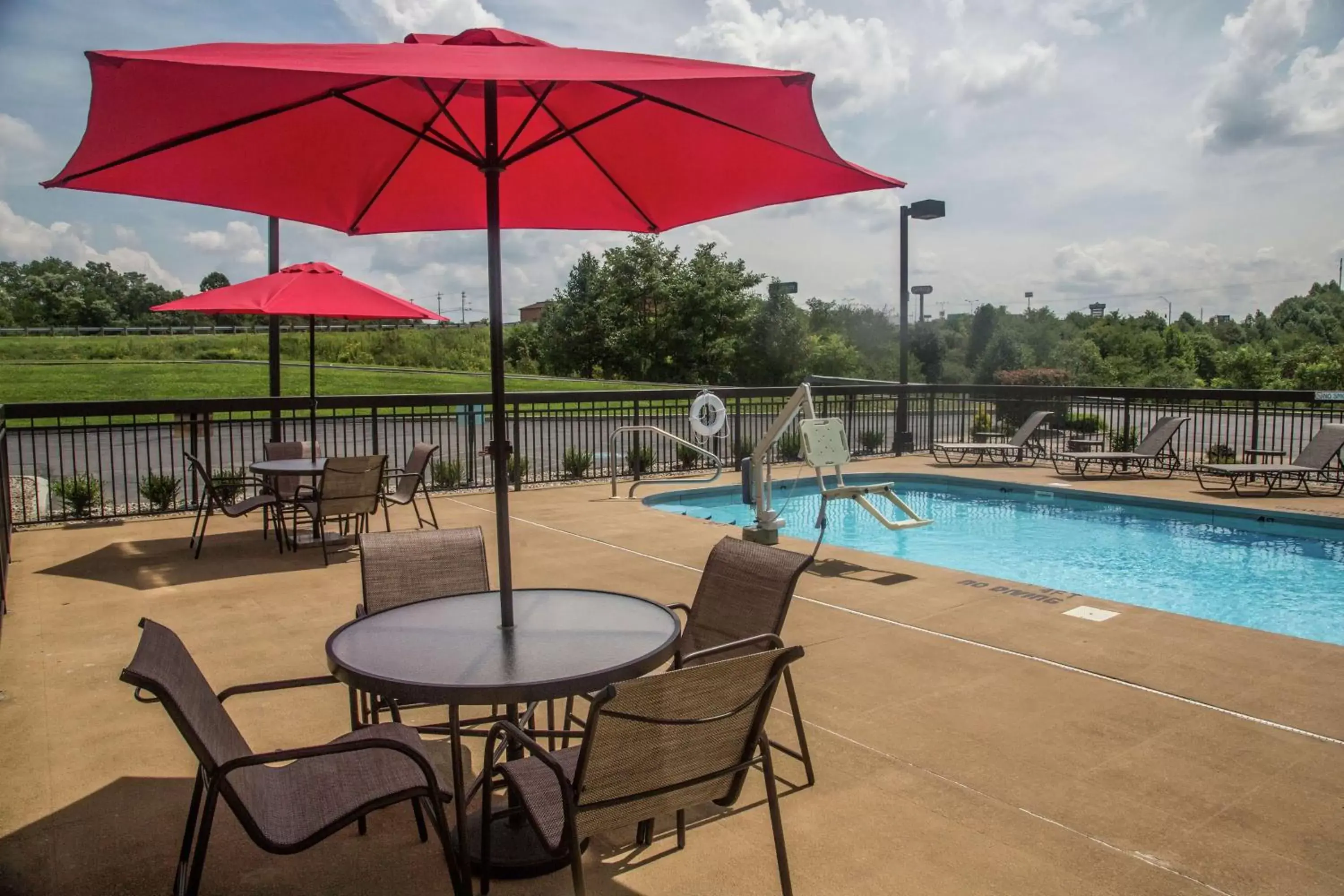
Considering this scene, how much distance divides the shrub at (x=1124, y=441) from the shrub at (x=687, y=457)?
19.7 ft

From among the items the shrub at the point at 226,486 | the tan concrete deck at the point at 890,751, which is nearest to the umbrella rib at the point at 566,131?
the tan concrete deck at the point at 890,751

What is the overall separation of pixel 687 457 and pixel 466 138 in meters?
9.50

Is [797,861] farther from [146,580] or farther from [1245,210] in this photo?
[1245,210]

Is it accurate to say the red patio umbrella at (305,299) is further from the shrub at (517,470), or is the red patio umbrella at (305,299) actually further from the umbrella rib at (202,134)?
the umbrella rib at (202,134)

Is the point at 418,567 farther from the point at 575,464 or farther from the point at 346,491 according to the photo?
the point at 575,464

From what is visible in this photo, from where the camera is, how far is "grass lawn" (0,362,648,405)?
117ft

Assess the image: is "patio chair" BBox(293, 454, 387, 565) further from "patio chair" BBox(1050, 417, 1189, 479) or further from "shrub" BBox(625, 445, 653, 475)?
"patio chair" BBox(1050, 417, 1189, 479)

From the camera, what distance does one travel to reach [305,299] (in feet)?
23.3

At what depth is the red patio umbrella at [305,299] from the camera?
7.01 metres

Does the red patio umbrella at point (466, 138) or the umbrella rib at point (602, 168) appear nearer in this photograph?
the red patio umbrella at point (466, 138)

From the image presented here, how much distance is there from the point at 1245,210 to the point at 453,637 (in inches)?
517

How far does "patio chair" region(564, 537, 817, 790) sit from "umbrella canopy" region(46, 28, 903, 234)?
4.27 feet

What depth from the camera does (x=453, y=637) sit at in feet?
8.81

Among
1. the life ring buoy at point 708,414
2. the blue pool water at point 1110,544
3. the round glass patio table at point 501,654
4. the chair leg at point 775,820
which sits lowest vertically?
the blue pool water at point 1110,544
